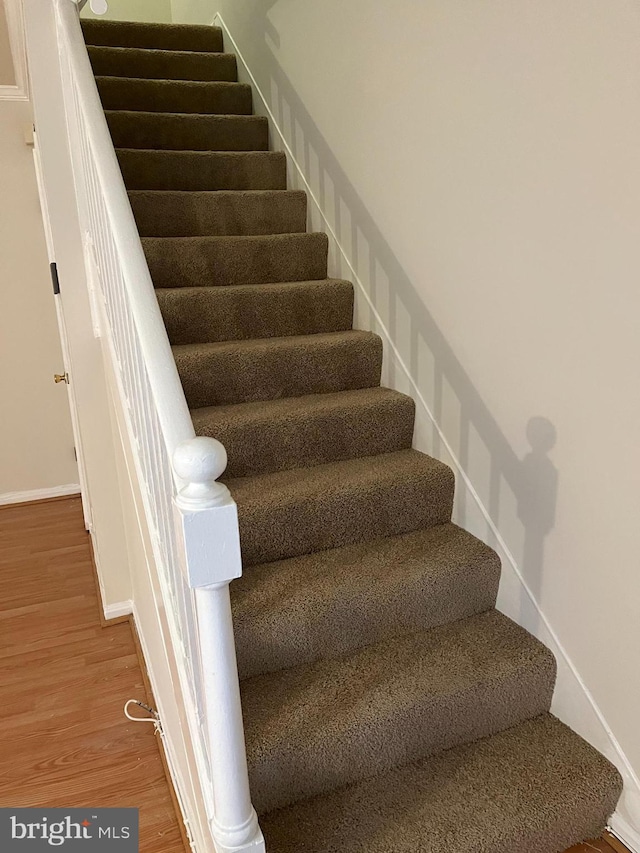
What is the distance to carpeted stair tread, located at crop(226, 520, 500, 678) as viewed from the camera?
1640 mm

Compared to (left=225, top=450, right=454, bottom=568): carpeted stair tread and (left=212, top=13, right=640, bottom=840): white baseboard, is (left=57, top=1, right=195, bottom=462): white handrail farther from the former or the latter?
(left=212, top=13, right=640, bottom=840): white baseboard

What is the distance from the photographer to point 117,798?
200 cm

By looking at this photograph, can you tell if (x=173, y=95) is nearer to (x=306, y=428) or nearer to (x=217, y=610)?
(x=306, y=428)

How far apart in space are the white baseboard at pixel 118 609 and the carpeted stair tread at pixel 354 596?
1.37 metres

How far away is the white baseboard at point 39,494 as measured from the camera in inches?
163

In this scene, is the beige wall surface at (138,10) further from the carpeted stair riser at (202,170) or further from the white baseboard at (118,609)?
the white baseboard at (118,609)

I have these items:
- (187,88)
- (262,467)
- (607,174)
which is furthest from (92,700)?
(187,88)

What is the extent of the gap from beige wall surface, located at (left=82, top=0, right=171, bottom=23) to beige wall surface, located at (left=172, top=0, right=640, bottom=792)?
2.71m

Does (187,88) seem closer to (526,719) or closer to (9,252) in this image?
(9,252)

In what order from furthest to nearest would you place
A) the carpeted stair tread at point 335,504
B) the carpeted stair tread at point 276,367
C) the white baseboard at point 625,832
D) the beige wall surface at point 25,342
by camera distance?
the beige wall surface at point 25,342, the carpeted stair tread at point 276,367, the carpeted stair tread at point 335,504, the white baseboard at point 625,832

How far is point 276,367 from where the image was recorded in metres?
2.25

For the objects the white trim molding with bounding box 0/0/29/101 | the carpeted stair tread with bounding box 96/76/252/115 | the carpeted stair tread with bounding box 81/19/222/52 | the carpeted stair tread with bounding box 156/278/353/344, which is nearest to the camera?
the carpeted stair tread with bounding box 156/278/353/344

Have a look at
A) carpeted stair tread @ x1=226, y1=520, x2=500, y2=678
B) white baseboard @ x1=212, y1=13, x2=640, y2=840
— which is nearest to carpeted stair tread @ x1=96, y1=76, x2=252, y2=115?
white baseboard @ x1=212, y1=13, x2=640, y2=840

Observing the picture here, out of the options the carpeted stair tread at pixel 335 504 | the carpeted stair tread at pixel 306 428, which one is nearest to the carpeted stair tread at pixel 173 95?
the carpeted stair tread at pixel 306 428
